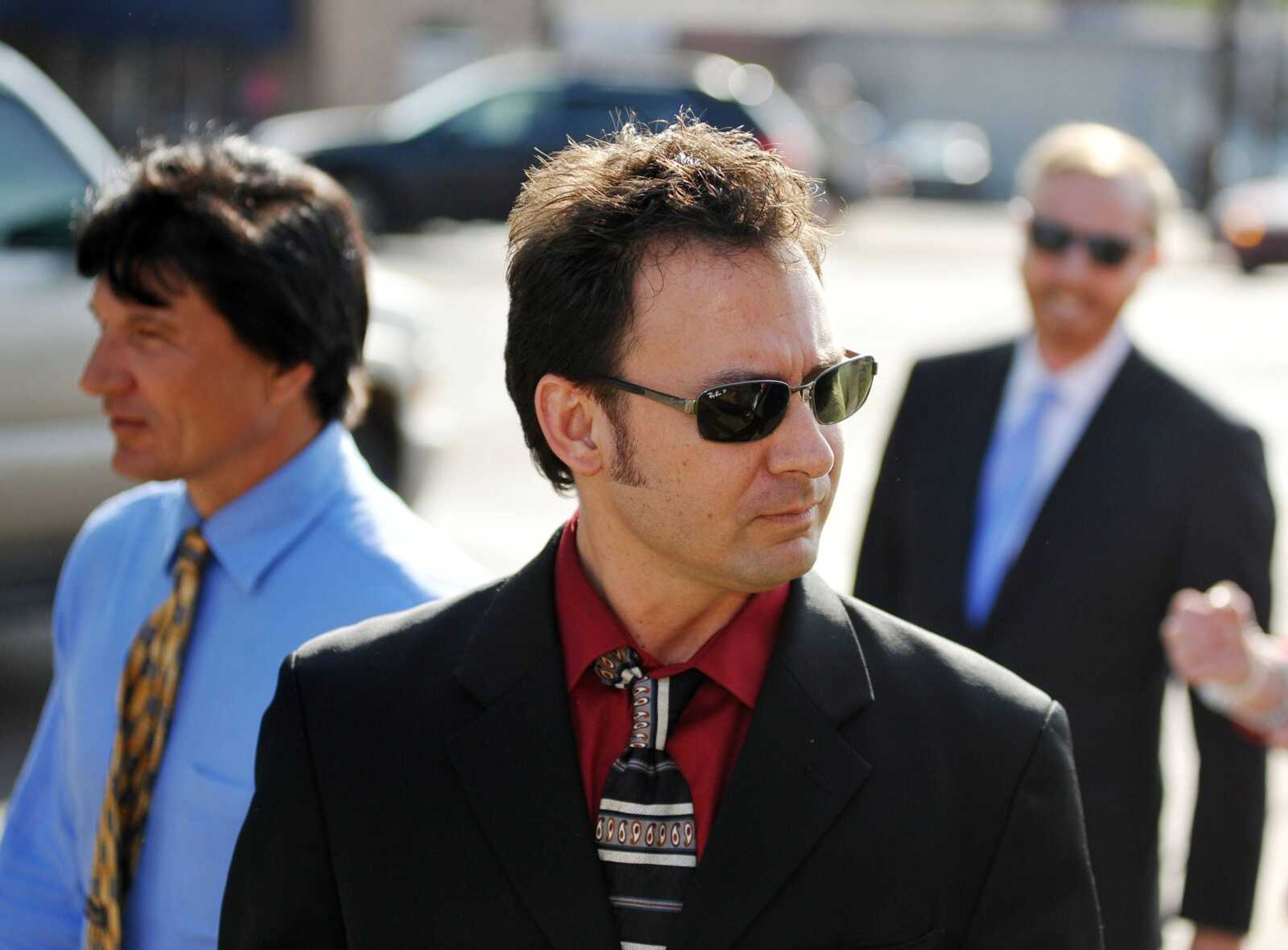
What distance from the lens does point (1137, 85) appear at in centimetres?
4806

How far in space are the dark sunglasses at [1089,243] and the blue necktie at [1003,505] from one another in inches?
13.5

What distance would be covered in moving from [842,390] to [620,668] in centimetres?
43

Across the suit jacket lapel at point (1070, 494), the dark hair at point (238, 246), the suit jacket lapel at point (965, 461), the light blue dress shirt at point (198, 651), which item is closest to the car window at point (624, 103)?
the suit jacket lapel at point (965, 461)

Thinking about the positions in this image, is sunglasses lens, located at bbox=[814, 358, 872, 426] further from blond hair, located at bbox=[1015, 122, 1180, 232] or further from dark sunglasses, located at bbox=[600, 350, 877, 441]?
blond hair, located at bbox=[1015, 122, 1180, 232]

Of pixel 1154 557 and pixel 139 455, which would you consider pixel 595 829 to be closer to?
pixel 139 455

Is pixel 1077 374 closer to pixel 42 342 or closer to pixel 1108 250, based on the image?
pixel 1108 250

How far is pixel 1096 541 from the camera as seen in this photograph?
3.14 meters

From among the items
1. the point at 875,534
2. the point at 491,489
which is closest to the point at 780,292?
the point at 875,534

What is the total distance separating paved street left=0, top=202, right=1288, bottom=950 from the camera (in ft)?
19.3

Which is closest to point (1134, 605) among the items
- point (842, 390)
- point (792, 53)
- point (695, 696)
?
point (842, 390)

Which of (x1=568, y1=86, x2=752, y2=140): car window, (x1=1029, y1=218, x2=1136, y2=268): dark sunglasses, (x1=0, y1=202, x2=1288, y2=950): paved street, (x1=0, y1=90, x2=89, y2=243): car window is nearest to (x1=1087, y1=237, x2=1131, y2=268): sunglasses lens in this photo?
(x1=1029, y1=218, x2=1136, y2=268): dark sunglasses

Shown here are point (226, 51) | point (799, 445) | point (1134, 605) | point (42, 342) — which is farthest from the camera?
point (226, 51)

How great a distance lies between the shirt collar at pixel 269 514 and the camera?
2.54 m

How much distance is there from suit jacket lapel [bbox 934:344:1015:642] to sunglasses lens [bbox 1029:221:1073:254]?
24cm
